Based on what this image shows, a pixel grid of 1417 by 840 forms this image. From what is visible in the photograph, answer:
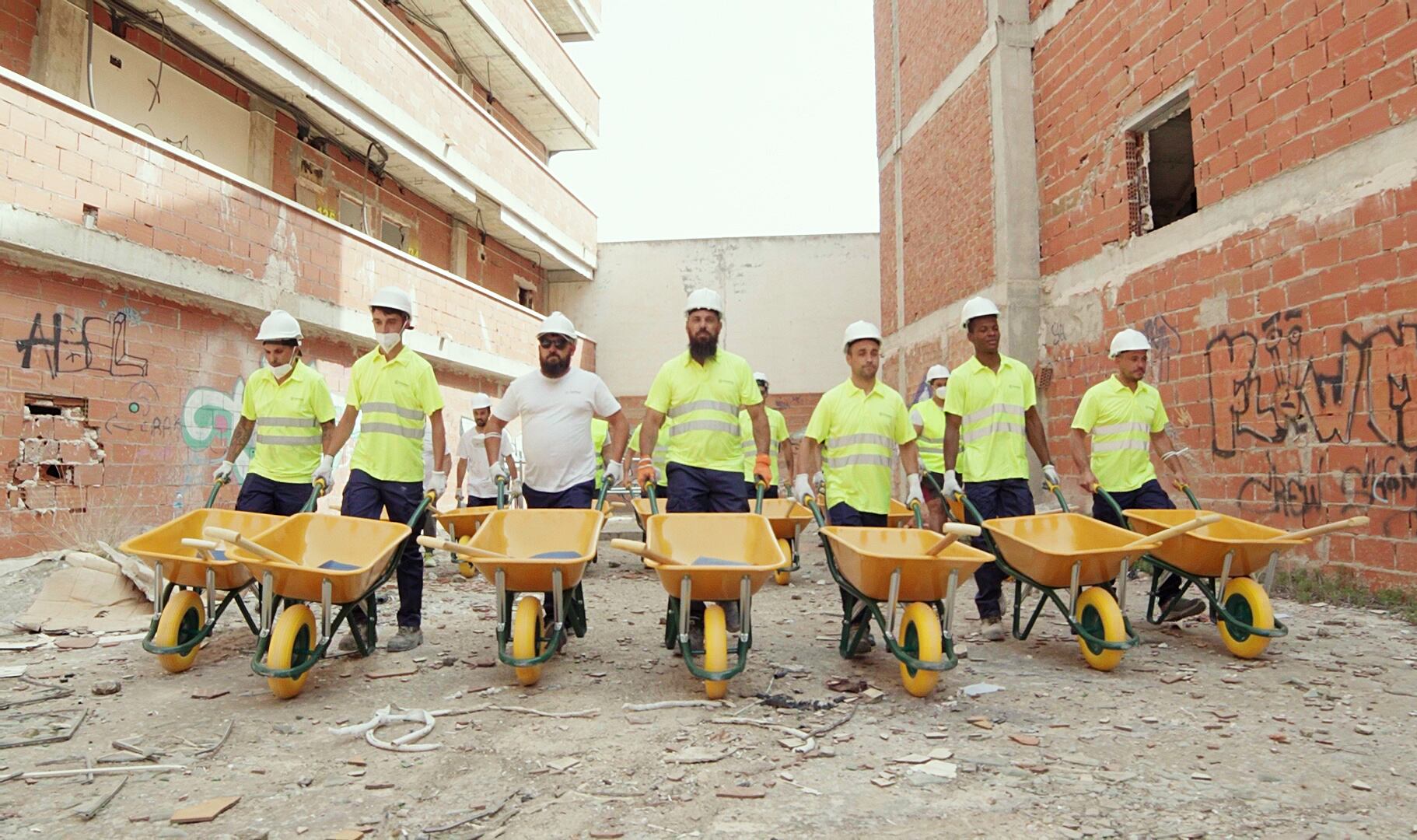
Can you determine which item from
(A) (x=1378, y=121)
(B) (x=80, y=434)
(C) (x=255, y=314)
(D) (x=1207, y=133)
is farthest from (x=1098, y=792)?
(C) (x=255, y=314)

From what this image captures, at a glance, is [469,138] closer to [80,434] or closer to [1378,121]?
[80,434]

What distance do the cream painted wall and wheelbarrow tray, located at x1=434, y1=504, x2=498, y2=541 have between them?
12.6 metres

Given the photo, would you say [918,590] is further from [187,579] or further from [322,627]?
[187,579]

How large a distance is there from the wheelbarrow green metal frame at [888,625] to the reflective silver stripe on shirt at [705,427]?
0.60 m

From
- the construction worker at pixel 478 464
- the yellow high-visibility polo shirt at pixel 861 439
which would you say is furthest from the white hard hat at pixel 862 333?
the construction worker at pixel 478 464

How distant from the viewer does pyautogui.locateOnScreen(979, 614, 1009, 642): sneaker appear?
4.92 m

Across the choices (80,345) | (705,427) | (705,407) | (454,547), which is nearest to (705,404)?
(705,407)

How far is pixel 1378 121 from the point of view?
5.31m

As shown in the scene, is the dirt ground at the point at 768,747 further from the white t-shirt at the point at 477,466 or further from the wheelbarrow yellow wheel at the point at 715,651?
the white t-shirt at the point at 477,466

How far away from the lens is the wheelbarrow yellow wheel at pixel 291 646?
11.8ft

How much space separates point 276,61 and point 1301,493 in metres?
10.8

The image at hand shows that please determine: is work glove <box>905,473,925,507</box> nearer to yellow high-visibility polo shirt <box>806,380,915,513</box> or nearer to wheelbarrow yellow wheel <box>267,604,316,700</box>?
yellow high-visibility polo shirt <box>806,380,915,513</box>

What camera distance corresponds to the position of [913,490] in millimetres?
4707

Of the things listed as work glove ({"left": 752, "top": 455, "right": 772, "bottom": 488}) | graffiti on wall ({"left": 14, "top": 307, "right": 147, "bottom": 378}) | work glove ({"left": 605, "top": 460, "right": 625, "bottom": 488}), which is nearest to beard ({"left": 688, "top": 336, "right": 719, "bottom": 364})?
work glove ({"left": 752, "top": 455, "right": 772, "bottom": 488})
